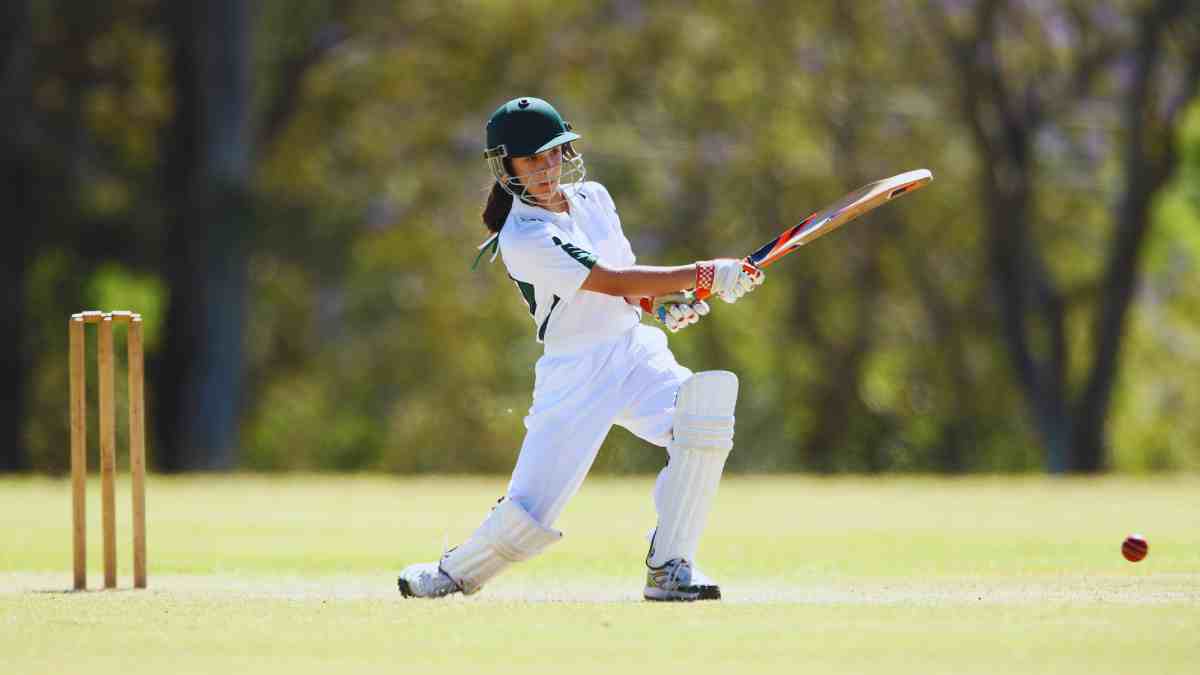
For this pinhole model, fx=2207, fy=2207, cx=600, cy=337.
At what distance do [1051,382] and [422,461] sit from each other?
862 cm

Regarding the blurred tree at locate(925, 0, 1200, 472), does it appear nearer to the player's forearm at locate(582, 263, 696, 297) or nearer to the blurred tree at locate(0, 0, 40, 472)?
the blurred tree at locate(0, 0, 40, 472)

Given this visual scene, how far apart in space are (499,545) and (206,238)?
1568cm

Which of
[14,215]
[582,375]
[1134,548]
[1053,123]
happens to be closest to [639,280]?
[582,375]

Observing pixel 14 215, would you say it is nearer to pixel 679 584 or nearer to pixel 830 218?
pixel 830 218

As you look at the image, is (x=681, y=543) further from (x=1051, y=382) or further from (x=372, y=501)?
(x=1051, y=382)

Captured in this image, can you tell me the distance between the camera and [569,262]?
6168 millimetres

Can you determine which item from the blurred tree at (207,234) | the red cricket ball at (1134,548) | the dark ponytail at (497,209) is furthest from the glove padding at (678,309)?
the blurred tree at (207,234)

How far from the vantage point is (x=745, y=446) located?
22703 millimetres

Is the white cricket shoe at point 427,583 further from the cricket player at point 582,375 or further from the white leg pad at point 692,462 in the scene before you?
the white leg pad at point 692,462

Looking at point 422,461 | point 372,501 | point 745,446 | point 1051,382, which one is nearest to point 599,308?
point 372,501

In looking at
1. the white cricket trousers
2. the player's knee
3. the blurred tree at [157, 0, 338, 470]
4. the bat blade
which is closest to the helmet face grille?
the white cricket trousers

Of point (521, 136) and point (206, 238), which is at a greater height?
point (521, 136)

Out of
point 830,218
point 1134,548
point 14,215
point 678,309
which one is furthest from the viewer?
point 14,215

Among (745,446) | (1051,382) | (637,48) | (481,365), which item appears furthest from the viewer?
(481,365)
